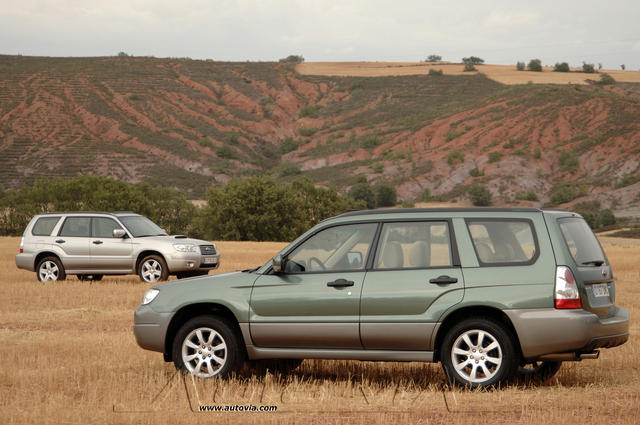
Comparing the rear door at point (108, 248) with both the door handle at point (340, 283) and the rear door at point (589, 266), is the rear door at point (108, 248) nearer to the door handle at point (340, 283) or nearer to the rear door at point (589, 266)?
the door handle at point (340, 283)

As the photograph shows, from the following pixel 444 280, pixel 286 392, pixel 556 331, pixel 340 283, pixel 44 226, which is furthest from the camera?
pixel 44 226

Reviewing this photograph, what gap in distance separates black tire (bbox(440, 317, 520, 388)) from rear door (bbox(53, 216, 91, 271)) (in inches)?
612

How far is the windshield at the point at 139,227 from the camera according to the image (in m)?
22.3

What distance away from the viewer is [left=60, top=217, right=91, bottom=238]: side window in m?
22.4

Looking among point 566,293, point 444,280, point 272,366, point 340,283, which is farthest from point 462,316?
point 272,366

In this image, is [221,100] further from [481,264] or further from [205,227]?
[481,264]

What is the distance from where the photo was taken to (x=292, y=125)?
6412 inches

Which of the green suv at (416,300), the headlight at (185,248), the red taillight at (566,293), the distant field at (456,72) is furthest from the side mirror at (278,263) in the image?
the distant field at (456,72)

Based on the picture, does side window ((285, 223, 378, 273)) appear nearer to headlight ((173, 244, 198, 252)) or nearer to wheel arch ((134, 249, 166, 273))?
headlight ((173, 244, 198, 252))

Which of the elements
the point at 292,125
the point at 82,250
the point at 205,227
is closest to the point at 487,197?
the point at 205,227

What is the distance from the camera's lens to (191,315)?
9211mm

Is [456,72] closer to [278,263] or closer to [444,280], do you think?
[278,263]

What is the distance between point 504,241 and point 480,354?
108cm

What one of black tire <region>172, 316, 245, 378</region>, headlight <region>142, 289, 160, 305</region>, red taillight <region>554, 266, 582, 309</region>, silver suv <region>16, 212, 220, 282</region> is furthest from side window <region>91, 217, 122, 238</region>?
red taillight <region>554, 266, 582, 309</region>
